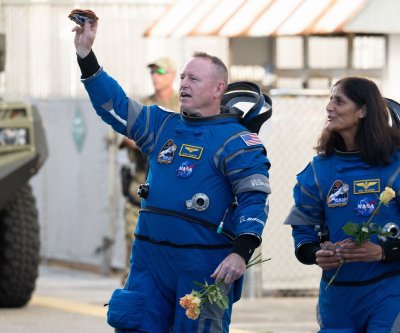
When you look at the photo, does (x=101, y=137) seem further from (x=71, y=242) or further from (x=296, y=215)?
(x=296, y=215)

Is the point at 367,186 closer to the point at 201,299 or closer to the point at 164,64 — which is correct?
the point at 201,299

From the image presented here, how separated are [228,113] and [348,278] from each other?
97 centimetres

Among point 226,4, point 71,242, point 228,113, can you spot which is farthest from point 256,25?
point 228,113

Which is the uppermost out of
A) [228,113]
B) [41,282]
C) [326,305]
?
→ [228,113]

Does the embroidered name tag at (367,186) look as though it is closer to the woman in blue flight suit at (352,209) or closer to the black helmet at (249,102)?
the woman in blue flight suit at (352,209)

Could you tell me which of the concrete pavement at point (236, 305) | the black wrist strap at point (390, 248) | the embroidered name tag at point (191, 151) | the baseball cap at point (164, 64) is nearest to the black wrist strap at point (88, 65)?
the embroidered name tag at point (191, 151)

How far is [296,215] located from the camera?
24.1ft

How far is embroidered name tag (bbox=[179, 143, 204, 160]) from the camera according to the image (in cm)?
730

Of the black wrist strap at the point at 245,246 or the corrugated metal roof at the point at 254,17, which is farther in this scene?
the corrugated metal roof at the point at 254,17

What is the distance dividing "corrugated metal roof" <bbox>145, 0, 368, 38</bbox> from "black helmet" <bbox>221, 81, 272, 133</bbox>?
264 inches

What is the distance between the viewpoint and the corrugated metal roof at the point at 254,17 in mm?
14844

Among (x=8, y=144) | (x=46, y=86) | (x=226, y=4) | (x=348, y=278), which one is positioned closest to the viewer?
(x=348, y=278)

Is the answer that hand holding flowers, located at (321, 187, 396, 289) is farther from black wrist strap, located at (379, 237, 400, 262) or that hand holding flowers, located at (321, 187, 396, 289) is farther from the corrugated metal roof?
the corrugated metal roof

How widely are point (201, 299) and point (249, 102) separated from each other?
122cm
